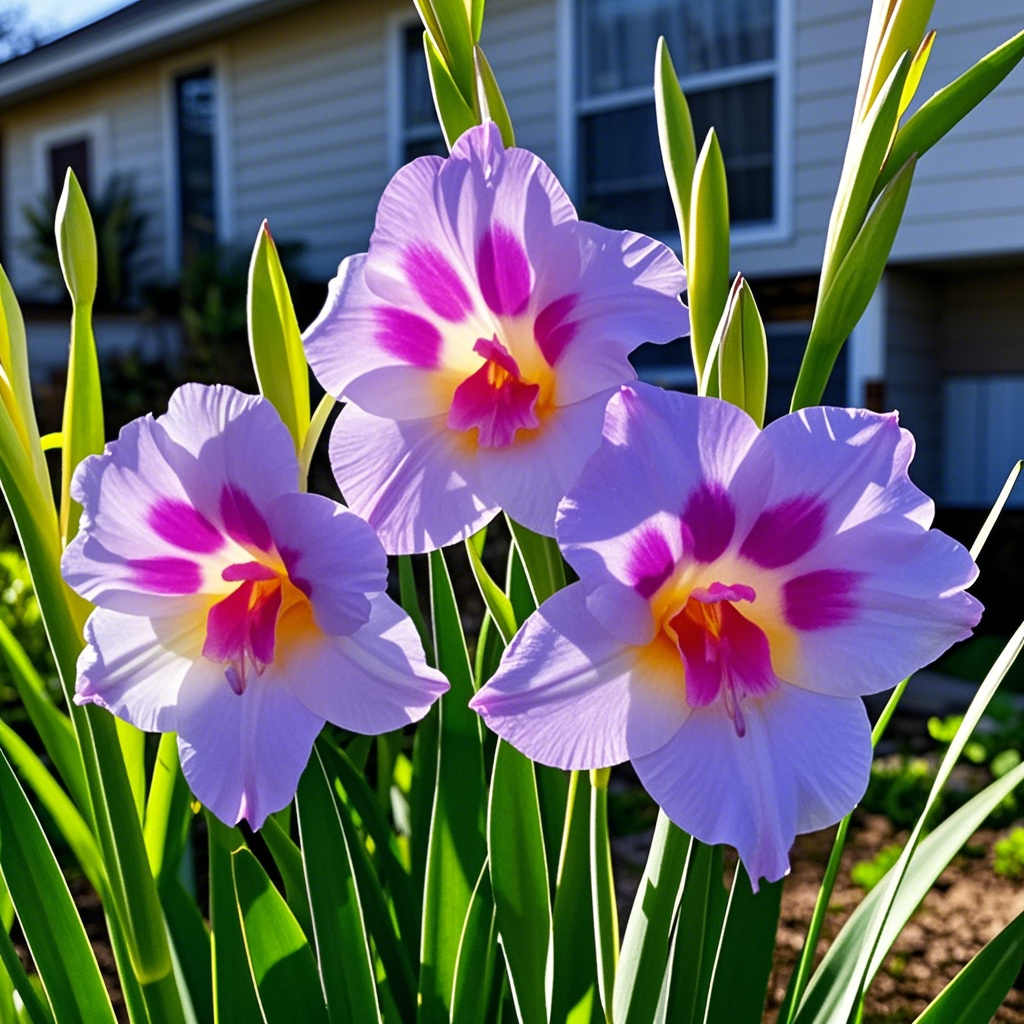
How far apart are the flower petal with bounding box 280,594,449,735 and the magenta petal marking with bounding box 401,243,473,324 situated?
0.17 metres

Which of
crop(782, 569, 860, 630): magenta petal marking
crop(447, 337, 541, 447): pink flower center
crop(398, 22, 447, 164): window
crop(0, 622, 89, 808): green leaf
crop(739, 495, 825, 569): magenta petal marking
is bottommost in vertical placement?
crop(0, 622, 89, 808): green leaf

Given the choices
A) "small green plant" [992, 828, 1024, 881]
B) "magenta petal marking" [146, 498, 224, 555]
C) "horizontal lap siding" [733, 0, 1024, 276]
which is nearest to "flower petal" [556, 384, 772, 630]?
"magenta petal marking" [146, 498, 224, 555]

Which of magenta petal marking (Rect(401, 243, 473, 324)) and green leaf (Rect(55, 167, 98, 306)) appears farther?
green leaf (Rect(55, 167, 98, 306))

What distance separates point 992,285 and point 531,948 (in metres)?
6.49

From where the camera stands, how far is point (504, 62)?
7.41 m

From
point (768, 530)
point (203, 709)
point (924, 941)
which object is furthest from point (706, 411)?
point (924, 941)

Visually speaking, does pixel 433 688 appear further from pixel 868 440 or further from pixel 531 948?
pixel 531 948

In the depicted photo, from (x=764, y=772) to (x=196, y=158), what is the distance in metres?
10.2

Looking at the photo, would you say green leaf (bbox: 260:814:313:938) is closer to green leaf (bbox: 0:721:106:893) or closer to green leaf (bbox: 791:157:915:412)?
green leaf (bbox: 0:721:106:893)

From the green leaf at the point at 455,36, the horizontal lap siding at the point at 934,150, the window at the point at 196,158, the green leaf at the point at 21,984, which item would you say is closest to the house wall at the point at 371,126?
the horizontal lap siding at the point at 934,150

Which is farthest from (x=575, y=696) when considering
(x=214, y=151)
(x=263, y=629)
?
(x=214, y=151)

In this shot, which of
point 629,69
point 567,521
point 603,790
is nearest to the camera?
point 567,521

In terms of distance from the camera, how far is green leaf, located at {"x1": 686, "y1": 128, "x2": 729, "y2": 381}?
73 centimetres

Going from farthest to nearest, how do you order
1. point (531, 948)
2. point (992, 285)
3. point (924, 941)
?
point (992, 285) → point (924, 941) → point (531, 948)
